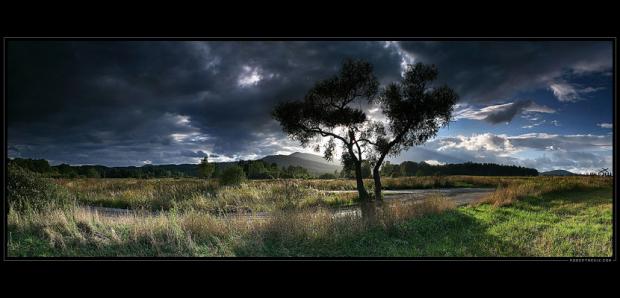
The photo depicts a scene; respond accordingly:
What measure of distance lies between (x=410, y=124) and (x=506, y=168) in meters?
3.70

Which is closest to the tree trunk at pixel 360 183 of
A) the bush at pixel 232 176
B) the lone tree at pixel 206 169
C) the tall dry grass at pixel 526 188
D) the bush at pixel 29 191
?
the tall dry grass at pixel 526 188

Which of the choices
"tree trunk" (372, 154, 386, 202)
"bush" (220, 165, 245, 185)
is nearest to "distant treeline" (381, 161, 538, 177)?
"tree trunk" (372, 154, 386, 202)

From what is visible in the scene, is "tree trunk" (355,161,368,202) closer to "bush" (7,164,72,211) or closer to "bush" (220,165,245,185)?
"bush" (7,164,72,211)

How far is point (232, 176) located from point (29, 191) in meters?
11.1

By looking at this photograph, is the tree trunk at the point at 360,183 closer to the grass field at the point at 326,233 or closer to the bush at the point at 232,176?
the grass field at the point at 326,233

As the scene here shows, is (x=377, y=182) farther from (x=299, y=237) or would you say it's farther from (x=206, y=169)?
(x=206, y=169)

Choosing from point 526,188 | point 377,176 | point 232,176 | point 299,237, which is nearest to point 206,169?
point 232,176

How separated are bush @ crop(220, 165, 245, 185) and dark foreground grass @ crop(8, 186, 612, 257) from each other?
11.5 meters

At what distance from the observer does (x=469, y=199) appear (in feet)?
50.2

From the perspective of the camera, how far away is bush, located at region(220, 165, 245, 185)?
2110cm

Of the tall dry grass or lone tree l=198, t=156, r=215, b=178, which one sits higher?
lone tree l=198, t=156, r=215, b=178

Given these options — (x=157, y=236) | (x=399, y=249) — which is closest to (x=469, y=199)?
(x=399, y=249)
